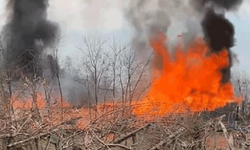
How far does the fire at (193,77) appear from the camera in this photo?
90.2 ft

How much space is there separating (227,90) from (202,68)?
118 inches

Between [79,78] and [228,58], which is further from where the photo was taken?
[79,78]

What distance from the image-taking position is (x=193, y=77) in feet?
95.5

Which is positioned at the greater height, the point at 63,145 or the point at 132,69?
the point at 132,69

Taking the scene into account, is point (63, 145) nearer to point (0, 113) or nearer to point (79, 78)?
point (0, 113)

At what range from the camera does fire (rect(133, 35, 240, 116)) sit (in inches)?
1083

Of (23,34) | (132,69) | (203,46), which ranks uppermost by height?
(23,34)

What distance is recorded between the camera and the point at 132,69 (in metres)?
26.5

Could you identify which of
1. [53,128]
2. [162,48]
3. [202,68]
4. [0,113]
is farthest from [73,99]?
[53,128]

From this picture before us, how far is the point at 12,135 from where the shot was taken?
17.3 feet

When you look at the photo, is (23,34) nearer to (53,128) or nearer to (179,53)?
(179,53)

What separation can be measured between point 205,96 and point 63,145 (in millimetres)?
23348

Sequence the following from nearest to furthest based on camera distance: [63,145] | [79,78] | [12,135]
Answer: [12,135]
[63,145]
[79,78]

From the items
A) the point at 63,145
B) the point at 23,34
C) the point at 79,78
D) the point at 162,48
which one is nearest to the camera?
the point at 63,145
